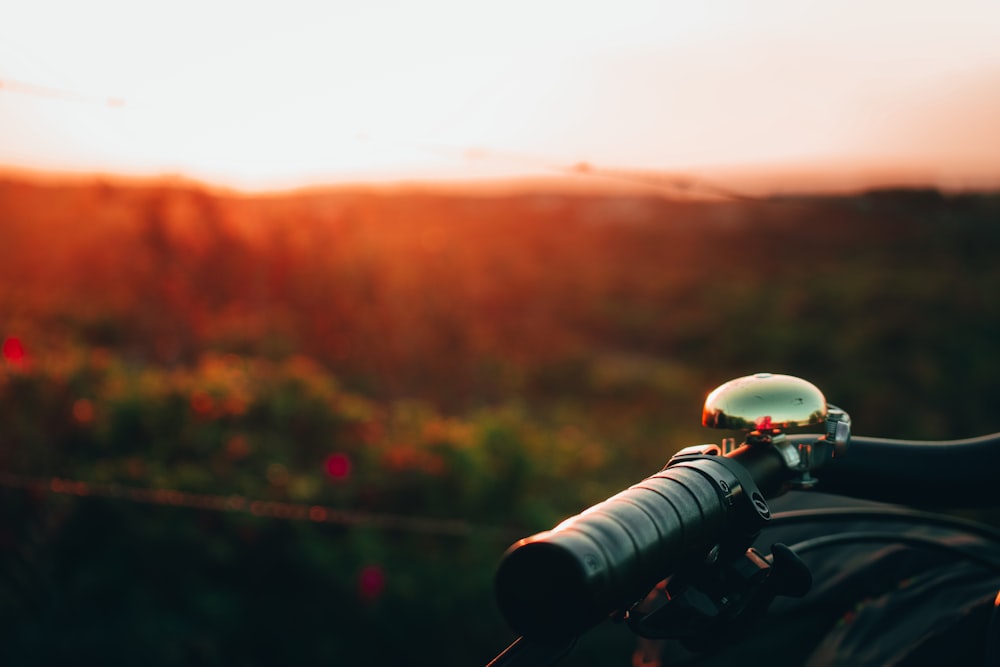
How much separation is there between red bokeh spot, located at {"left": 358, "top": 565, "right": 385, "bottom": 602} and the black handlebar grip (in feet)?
9.14

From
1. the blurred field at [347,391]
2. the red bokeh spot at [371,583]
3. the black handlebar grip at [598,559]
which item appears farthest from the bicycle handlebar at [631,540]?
the red bokeh spot at [371,583]

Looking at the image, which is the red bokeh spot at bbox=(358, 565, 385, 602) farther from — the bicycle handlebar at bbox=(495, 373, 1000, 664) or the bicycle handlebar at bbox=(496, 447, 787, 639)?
the bicycle handlebar at bbox=(496, 447, 787, 639)

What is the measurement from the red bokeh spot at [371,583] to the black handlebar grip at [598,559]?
9.14 feet

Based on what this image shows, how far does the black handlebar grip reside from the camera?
627 mm

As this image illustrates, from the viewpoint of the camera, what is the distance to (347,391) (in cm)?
834

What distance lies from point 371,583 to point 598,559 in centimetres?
292

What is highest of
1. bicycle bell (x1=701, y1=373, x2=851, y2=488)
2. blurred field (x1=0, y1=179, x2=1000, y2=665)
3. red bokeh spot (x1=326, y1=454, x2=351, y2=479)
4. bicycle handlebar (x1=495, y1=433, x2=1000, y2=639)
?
bicycle bell (x1=701, y1=373, x2=851, y2=488)

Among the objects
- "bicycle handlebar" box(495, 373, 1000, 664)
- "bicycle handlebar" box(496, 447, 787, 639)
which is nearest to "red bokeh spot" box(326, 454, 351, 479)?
"bicycle handlebar" box(495, 373, 1000, 664)

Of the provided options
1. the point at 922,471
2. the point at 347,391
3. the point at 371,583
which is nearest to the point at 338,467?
the point at 371,583

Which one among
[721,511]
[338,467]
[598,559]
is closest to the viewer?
[598,559]

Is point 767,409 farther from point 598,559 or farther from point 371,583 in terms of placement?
point 371,583

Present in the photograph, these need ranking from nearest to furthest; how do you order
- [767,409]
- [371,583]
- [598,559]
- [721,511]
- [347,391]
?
[598,559]
[721,511]
[767,409]
[371,583]
[347,391]

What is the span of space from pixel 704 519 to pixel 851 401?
1099cm

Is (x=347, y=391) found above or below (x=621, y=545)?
below
